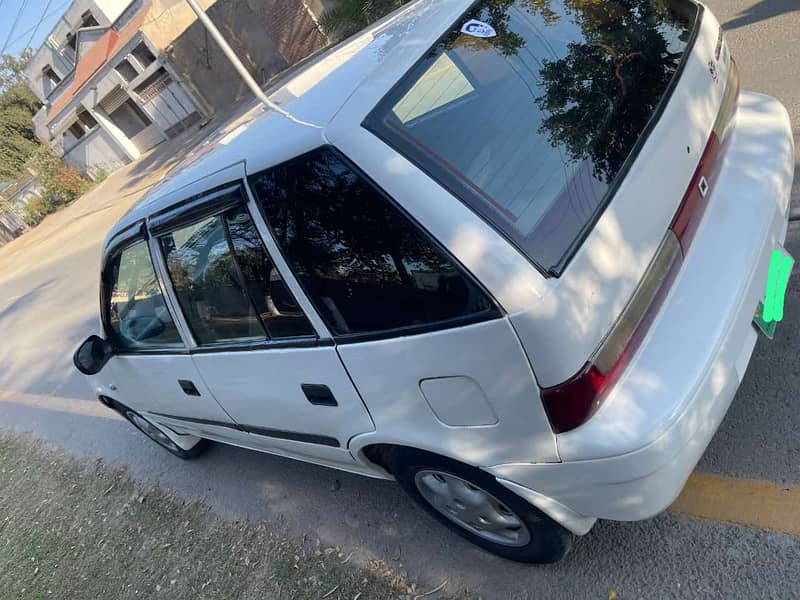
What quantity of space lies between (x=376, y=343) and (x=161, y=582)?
7.75 feet

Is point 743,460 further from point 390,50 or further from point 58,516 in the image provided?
point 58,516

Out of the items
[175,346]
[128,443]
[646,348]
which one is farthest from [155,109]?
[646,348]

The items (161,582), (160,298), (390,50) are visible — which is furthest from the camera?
(161,582)

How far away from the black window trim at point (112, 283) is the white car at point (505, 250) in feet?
0.66

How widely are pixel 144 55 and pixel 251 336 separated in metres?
26.0

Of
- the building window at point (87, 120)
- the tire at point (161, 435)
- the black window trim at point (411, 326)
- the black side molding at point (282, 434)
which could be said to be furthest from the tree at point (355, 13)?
the building window at point (87, 120)

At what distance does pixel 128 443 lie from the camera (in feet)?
14.8

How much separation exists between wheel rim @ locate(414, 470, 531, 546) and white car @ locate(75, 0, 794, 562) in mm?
11

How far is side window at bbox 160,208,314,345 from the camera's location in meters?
2.03

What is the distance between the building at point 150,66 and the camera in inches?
784

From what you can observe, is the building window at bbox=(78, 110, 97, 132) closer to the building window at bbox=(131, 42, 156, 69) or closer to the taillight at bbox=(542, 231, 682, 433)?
the building window at bbox=(131, 42, 156, 69)

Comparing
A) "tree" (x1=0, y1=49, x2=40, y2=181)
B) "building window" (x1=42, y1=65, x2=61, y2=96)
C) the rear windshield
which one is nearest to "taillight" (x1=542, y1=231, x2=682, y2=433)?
the rear windshield

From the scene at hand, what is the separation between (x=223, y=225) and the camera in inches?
82.5

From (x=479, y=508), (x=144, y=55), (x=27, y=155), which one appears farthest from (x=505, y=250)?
(x=27, y=155)
